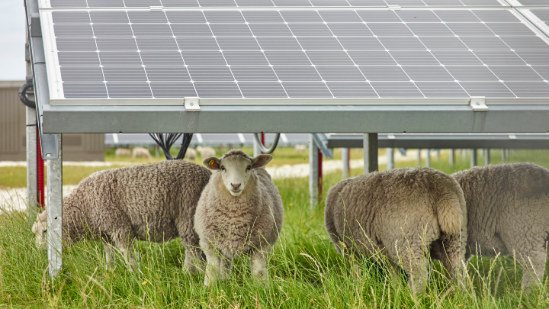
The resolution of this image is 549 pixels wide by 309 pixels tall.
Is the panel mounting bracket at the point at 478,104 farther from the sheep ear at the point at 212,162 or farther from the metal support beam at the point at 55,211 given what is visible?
the metal support beam at the point at 55,211

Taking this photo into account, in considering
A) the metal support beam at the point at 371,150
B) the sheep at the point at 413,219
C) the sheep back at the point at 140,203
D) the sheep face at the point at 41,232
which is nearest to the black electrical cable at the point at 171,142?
the sheep back at the point at 140,203

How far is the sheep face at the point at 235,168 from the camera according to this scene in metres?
4.37

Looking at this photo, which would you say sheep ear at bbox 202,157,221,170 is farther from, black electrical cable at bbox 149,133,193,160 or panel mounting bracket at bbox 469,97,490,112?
panel mounting bracket at bbox 469,97,490,112

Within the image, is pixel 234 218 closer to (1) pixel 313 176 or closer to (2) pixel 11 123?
(1) pixel 313 176

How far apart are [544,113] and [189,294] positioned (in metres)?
3.22

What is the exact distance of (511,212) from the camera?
4516 millimetres

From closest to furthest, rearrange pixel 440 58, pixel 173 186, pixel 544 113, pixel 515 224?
pixel 544 113 → pixel 515 224 → pixel 440 58 → pixel 173 186

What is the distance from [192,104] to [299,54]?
4.79ft

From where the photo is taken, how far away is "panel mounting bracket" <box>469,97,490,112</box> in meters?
3.82

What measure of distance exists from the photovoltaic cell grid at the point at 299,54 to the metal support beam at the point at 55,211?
27.8 inches

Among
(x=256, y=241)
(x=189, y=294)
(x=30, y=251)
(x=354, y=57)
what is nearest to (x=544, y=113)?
(x=354, y=57)

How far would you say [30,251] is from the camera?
5062 millimetres

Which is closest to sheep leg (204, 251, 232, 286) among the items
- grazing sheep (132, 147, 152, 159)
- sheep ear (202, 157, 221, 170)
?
sheep ear (202, 157, 221, 170)

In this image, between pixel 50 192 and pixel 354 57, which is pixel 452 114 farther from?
pixel 50 192
